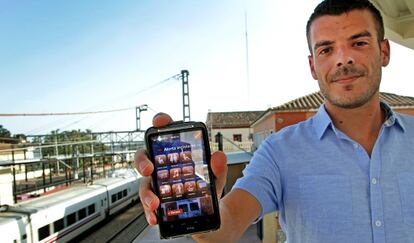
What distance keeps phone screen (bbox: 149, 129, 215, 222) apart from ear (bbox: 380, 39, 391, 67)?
40.2 inches

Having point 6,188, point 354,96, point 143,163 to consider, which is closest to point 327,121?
point 354,96

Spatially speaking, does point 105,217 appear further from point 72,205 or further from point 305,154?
point 305,154

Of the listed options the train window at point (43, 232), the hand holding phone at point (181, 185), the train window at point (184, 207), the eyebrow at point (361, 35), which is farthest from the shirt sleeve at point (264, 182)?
the train window at point (43, 232)

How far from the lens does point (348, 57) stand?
5.82ft

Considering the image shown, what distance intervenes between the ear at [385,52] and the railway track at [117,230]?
48.5 feet

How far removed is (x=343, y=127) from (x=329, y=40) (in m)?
0.42

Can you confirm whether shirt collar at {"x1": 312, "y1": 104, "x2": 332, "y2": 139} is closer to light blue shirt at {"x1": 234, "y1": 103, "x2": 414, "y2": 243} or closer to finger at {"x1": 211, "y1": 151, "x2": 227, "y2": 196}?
light blue shirt at {"x1": 234, "y1": 103, "x2": 414, "y2": 243}

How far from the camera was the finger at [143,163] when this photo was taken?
140 cm

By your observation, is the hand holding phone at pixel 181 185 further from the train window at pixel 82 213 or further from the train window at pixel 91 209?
the train window at pixel 91 209

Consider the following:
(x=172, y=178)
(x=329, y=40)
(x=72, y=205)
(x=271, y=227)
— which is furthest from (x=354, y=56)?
(x=72, y=205)

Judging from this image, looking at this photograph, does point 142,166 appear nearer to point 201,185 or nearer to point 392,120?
point 201,185

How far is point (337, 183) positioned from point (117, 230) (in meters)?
17.1

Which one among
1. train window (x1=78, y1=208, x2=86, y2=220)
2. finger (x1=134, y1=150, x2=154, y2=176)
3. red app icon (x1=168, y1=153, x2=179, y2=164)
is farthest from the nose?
train window (x1=78, y1=208, x2=86, y2=220)

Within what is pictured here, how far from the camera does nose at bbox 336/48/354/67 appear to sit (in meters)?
1.77
